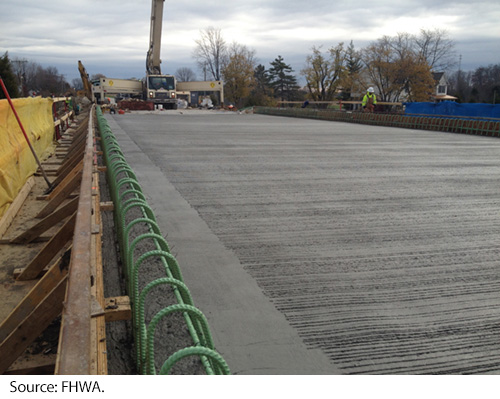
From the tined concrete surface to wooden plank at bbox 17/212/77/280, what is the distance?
1184 mm

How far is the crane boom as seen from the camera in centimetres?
4159

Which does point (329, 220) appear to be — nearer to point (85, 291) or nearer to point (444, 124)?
point (85, 291)

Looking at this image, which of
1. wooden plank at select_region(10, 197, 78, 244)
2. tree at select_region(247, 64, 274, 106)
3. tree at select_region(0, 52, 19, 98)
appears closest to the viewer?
wooden plank at select_region(10, 197, 78, 244)

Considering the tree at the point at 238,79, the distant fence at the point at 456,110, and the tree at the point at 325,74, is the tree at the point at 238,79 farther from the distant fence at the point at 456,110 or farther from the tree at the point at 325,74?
the distant fence at the point at 456,110

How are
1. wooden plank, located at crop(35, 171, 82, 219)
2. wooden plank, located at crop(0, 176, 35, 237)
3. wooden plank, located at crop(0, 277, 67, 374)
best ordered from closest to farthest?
wooden plank, located at crop(0, 277, 67, 374) < wooden plank, located at crop(0, 176, 35, 237) < wooden plank, located at crop(35, 171, 82, 219)

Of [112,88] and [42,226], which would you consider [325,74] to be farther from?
[42,226]

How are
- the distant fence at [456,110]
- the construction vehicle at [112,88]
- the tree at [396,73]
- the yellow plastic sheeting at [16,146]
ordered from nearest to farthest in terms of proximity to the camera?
the yellow plastic sheeting at [16,146] < the distant fence at [456,110] < the construction vehicle at [112,88] < the tree at [396,73]

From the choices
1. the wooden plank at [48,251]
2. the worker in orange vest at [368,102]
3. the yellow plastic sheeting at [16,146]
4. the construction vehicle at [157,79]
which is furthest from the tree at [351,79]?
the wooden plank at [48,251]

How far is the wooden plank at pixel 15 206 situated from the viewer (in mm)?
7449

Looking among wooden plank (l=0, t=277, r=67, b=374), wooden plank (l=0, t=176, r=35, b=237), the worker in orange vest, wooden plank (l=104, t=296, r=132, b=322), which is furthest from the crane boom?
wooden plank (l=104, t=296, r=132, b=322)

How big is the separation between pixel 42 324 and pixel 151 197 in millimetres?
3981

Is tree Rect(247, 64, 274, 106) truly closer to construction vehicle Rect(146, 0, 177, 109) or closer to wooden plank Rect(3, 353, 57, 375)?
construction vehicle Rect(146, 0, 177, 109)

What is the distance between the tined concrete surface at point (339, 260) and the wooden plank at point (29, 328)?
116 centimetres

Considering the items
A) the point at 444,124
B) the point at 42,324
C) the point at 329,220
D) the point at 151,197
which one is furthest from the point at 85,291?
the point at 444,124
